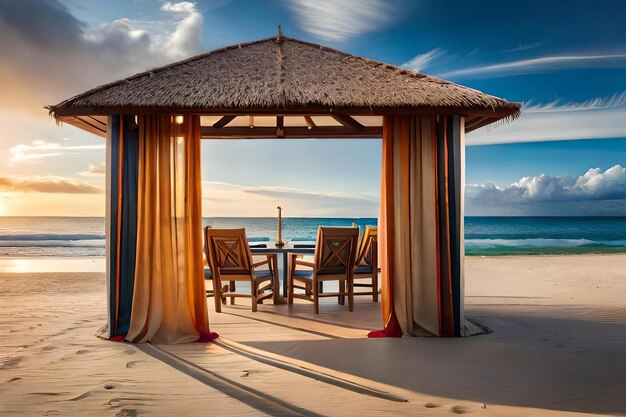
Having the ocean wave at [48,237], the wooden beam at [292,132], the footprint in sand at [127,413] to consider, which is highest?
the wooden beam at [292,132]

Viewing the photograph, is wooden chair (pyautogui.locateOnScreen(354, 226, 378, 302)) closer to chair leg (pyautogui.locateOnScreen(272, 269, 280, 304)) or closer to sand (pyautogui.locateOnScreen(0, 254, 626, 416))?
sand (pyautogui.locateOnScreen(0, 254, 626, 416))

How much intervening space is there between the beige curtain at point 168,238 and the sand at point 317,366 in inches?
10.5

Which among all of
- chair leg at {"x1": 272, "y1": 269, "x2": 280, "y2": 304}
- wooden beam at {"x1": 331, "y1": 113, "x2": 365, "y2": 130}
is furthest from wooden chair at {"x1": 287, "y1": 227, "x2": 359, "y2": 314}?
wooden beam at {"x1": 331, "y1": 113, "x2": 365, "y2": 130}

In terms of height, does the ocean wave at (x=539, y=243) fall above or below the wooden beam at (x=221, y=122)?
below

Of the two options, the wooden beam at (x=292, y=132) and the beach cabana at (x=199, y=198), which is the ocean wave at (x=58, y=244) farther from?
the beach cabana at (x=199, y=198)

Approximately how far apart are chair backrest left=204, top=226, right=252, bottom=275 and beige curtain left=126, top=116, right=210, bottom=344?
3.16 feet

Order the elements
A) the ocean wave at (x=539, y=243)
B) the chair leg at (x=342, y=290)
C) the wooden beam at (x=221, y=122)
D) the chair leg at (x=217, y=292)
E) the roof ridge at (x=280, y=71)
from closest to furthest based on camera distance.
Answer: the roof ridge at (x=280, y=71), the chair leg at (x=217, y=292), the wooden beam at (x=221, y=122), the chair leg at (x=342, y=290), the ocean wave at (x=539, y=243)

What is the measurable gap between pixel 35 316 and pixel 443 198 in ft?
16.0

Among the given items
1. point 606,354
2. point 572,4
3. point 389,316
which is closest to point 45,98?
point 389,316

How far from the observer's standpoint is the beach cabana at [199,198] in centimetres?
528

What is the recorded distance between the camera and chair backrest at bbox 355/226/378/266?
6906 mm

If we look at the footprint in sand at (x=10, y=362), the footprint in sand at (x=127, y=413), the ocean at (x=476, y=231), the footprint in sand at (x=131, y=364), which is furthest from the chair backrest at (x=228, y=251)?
the ocean at (x=476, y=231)

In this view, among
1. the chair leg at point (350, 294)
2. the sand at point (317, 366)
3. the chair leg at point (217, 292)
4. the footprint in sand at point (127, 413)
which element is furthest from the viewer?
the chair leg at point (350, 294)

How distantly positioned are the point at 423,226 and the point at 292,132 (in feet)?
8.64
